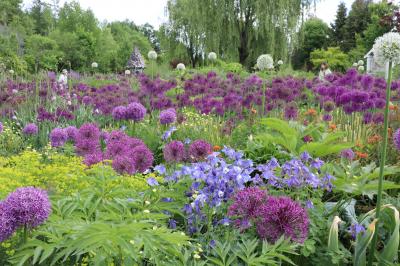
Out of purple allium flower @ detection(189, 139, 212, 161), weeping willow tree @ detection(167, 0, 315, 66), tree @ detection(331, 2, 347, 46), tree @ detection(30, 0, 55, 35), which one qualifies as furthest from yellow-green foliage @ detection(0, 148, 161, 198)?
tree @ detection(30, 0, 55, 35)

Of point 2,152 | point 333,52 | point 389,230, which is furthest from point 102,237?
point 333,52

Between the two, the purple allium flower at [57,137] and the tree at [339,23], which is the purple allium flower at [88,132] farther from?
the tree at [339,23]

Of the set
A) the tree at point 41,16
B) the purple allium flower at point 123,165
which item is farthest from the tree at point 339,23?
the purple allium flower at point 123,165

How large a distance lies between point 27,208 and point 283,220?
3.36 ft

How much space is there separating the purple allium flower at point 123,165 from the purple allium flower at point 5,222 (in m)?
0.98

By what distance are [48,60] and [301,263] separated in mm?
24052

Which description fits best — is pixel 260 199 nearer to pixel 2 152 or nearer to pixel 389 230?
pixel 389 230

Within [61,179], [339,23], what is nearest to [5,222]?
[61,179]

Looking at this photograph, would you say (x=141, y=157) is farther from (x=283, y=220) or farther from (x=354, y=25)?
(x=354, y=25)

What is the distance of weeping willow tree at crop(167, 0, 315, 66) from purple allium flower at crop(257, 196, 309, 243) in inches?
748

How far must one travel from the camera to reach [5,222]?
1671 mm

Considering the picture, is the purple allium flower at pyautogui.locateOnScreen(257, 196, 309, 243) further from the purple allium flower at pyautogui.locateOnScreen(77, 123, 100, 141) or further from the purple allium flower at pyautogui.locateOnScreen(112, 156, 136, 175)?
the purple allium flower at pyautogui.locateOnScreen(77, 123, 100, 141)

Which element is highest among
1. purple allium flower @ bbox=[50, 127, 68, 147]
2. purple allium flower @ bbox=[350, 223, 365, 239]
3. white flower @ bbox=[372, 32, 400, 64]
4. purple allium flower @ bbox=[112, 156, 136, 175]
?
white flower @ bbox=[372, 32, 400, 64]

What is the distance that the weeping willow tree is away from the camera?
800 inches
